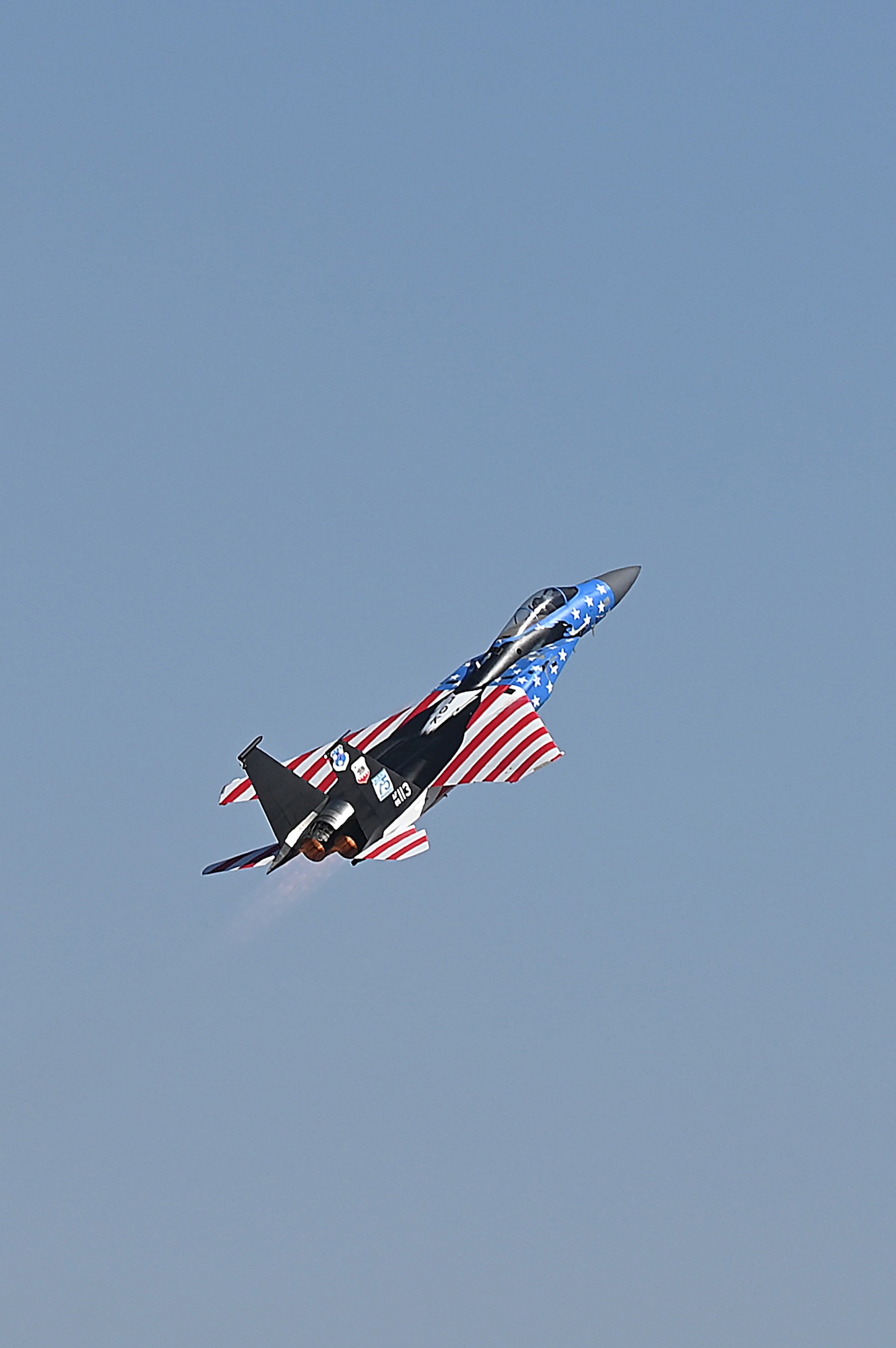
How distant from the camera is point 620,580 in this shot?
89.5m

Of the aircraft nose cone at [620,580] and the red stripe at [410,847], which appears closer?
the red stripe at [410,847]

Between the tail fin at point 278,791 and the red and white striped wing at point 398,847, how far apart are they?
2105 millimetres

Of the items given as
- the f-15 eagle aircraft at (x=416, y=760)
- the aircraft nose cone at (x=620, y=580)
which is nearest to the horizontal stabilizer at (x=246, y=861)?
the f-15 eagle aircraft at (x=416, y=760)

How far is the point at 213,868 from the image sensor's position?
72438 mm

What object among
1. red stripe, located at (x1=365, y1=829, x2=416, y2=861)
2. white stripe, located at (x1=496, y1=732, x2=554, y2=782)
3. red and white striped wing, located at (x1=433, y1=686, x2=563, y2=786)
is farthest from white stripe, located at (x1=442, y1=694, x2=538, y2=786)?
red stripe, located at (x1=365, y1=829, x2=416, y2=861)

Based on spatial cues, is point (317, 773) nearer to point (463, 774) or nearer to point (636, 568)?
point (463, 774)

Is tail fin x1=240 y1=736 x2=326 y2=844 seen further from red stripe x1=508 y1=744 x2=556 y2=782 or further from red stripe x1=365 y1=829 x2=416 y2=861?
red stripe x1=508 y1=744 x2=556 y2=782

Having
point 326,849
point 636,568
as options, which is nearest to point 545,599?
point 636,568

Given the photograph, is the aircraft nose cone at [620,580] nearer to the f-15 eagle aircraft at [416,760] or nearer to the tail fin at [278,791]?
the f-15 eagle aircraft at [416,760]

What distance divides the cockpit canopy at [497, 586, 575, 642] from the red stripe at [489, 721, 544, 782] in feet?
26.0

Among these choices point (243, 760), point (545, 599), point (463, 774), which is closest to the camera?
point (243, 760)

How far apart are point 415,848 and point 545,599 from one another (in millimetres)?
17521

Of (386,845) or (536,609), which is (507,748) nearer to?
(386,845)

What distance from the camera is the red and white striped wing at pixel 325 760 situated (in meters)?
72.7
